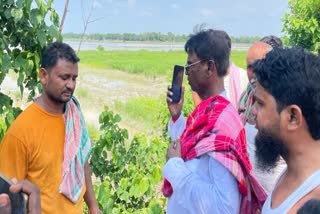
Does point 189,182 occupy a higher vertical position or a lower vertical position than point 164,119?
higher

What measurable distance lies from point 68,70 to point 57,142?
1.21 ft

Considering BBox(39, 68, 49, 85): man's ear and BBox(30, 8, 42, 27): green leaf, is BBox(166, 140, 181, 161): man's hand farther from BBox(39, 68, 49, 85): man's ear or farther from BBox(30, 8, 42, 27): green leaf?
BBox(30, 8, 42, 27): green leaf

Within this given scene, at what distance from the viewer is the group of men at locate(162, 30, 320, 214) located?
1337 millimetres

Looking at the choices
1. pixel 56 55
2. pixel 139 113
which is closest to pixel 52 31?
pixel 56 55

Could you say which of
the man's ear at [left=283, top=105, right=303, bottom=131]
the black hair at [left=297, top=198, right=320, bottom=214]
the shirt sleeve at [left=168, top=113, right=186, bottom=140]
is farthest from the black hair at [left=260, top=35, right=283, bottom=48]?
the black hair at [left=297, top=198, right=320, bottom=214]

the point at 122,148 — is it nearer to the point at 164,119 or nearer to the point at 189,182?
the point at 189,182

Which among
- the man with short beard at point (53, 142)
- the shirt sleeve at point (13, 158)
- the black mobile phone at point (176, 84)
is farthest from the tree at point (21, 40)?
the black mobile phone at point (176, 84)

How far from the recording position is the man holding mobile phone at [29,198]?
3.94 feet

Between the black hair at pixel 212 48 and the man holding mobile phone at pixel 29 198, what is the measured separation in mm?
854

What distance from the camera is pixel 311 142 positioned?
4.42 feet

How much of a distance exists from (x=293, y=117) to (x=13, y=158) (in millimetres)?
1300

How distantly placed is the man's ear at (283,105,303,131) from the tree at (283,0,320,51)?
5.86 meters

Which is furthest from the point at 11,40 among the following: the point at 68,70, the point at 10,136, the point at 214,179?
the point at 214,179

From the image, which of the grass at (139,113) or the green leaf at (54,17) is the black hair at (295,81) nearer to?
the green leaf at (54,17)
